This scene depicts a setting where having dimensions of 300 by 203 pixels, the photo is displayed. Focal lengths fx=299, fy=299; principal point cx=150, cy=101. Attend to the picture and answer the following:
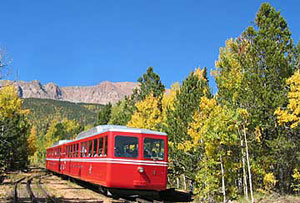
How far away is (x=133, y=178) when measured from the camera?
1105 centimetres

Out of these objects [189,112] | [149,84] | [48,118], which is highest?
[48,118]

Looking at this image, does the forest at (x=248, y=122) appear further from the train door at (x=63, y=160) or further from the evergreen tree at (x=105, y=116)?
the evergreen tree at (x=105, y=116)

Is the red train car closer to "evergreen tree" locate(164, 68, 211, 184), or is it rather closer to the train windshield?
the train windshield

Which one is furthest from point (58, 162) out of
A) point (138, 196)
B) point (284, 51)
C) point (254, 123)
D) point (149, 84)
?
point (284, 51)

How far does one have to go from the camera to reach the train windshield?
1144cm

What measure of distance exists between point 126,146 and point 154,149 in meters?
1.16

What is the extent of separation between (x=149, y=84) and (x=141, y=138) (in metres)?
18.1

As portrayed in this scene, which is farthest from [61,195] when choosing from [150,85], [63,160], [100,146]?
[150,85]

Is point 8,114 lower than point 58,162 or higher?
higher

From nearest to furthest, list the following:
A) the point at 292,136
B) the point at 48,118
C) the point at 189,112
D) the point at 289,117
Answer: the point at 289,117
the point at 292,136
the point at 189,112
the point at 48,118

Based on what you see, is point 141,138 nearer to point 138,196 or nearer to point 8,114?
point 138,196

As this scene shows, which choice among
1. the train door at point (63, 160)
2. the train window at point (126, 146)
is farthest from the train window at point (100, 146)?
the train door at point (63, 160)

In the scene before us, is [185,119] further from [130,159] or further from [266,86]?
[130,159]

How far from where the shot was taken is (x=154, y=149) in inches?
462
